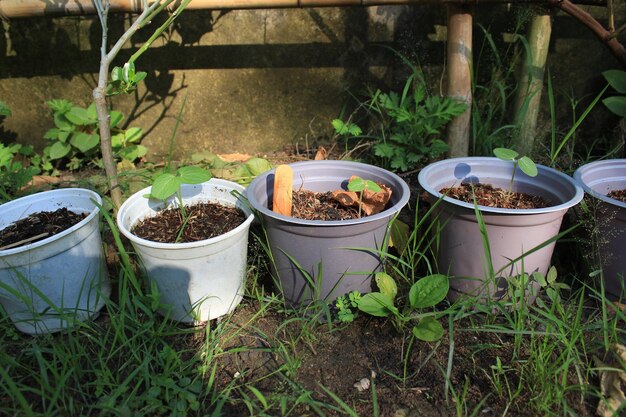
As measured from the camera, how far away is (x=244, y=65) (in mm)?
2291

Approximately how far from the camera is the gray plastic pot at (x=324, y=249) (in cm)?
141

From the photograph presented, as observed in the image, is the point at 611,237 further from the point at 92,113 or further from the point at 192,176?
the point at 92,113

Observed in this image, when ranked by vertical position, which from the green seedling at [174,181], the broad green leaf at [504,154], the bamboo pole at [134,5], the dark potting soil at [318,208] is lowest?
the dark potting soil at [318,208]

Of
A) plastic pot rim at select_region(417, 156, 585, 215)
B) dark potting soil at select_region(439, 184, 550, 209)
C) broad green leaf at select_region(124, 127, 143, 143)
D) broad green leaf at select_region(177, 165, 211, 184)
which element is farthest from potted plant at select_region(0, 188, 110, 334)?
dark potting soil at select_region(439, 184, 550, 209)

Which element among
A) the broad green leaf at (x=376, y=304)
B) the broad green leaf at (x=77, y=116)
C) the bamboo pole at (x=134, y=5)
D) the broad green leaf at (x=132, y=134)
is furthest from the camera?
the broad green leaf at (x=132, y=134)

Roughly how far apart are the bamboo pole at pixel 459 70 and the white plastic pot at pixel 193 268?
1.04 meters

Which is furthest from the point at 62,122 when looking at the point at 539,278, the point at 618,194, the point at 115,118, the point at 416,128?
the point at 618,194

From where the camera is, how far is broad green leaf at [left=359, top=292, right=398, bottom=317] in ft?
4.72

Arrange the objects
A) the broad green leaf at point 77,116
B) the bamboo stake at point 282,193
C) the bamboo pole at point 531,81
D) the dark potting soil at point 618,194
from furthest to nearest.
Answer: the broad green leaf at point 77,116 → the bamboo pole at point 531,81 → the dark potting soil at point 618,194 → the bamboo stake at point 282,193

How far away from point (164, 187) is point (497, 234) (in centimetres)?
106

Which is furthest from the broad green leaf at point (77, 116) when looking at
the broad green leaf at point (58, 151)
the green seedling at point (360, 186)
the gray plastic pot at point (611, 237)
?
the gray plastic pot at point (611, 237)

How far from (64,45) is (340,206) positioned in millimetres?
1614

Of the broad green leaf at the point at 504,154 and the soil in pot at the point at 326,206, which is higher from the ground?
the broad green leaf at the point at 504,154

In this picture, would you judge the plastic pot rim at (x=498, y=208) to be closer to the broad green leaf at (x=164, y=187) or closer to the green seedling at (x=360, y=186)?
the green seedling at (x=360, y=186)
